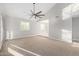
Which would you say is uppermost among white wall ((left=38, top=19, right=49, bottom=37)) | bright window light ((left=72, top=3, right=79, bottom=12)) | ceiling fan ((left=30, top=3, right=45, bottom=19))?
bright window light ((left=72, top=3, right=79, bottom=12))

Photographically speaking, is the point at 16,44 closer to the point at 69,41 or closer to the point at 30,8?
the point at 30,8

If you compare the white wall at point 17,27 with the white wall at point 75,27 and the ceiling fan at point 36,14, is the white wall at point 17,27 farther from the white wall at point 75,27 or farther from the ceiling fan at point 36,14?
the white wall at point 75,27

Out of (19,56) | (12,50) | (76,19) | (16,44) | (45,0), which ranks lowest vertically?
(19,56)

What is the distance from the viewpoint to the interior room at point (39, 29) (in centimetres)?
201

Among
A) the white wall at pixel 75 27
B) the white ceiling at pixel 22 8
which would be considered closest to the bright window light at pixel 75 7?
the white wall at pixel 75 27

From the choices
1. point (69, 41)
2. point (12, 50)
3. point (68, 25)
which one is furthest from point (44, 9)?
point (12, 50)

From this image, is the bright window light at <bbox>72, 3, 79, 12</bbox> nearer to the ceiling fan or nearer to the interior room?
the interior room

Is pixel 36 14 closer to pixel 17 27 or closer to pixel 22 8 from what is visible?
Answer: pixel 22 8

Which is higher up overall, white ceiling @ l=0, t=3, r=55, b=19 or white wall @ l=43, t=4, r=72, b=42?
white ceiling @ l=0, t=3, r=55, b=19

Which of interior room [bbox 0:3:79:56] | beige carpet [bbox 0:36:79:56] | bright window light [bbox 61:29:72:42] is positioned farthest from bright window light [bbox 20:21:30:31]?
bright window light [bbox 61:29:72:42]

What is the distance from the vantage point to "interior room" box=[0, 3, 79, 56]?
79.0 inches

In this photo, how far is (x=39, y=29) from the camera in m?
2.10

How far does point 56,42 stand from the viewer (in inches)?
81.6

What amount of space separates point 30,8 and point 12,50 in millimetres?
1151
